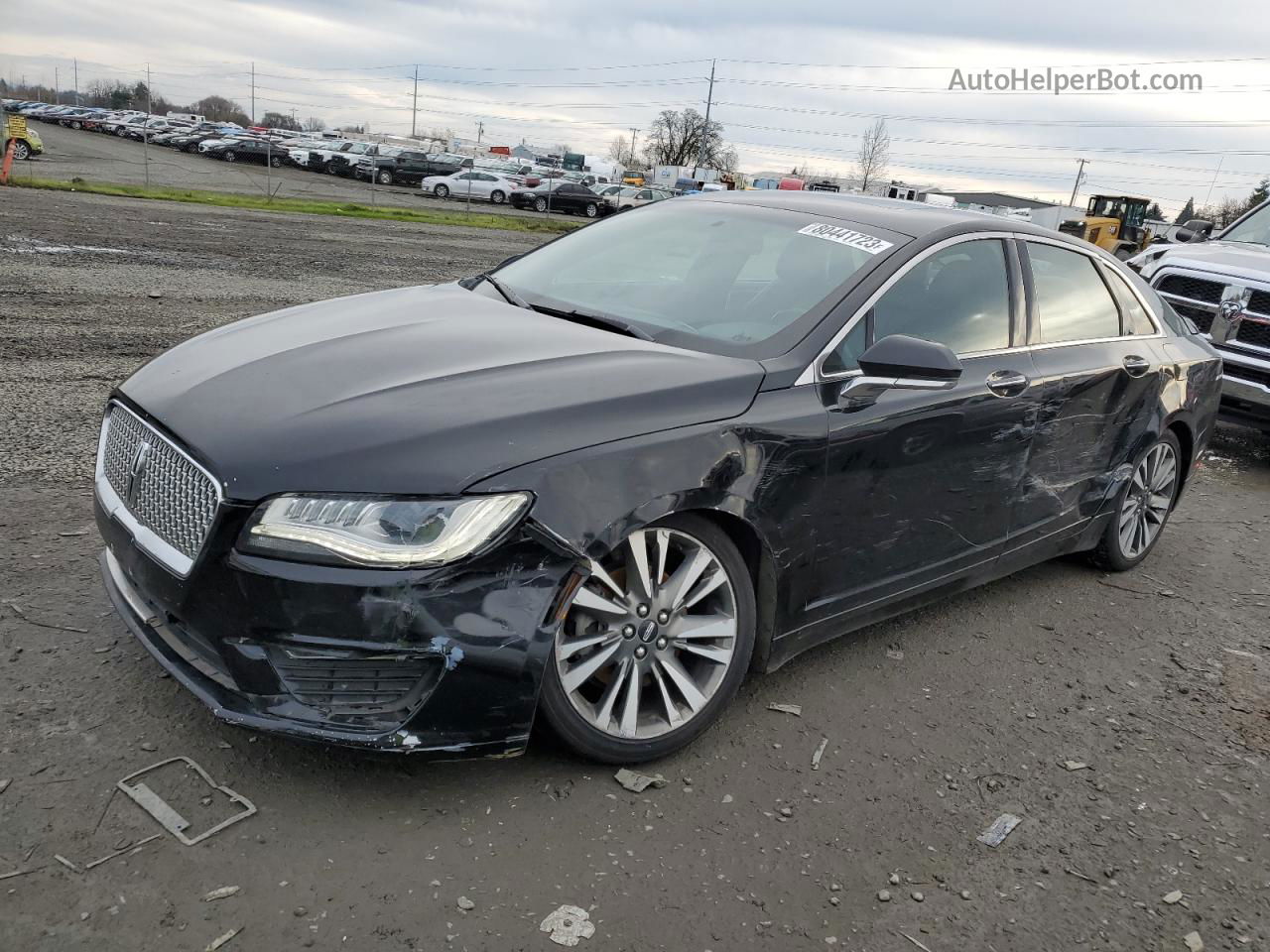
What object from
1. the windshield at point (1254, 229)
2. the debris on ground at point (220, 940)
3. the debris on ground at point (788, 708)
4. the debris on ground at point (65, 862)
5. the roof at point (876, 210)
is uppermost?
the windshield at point (1254, 229)

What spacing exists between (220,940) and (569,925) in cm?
78

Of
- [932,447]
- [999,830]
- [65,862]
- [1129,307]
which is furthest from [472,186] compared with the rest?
[65,862]

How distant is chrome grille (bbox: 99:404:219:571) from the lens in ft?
8.67

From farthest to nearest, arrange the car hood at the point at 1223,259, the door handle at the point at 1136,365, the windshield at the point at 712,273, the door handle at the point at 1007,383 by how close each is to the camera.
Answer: the car hood at the point at 1223,259, the door handle at the point at 1136,365, the door handle at the point at 1007,383, the windshield at the point at 712,273

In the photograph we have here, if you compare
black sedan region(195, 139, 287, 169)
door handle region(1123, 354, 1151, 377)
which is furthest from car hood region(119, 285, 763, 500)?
black sedan region(195, 139, 287, 169)

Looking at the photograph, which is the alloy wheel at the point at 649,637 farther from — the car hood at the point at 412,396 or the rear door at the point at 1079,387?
the rear door at the point at 1079,387

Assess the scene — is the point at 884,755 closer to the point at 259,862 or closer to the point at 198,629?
the point at 259,862

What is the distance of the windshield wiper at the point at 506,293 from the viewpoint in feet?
12.9

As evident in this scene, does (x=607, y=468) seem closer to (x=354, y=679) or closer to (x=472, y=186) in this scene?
(x=354, y=679)

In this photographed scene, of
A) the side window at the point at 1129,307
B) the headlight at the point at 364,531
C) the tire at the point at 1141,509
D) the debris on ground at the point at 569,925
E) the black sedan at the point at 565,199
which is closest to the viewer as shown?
the debris on ground at the point at 569,925

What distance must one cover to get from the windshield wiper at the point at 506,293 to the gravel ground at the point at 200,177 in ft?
82.2

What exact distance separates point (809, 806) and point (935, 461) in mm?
1348

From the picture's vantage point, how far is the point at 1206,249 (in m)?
8.77

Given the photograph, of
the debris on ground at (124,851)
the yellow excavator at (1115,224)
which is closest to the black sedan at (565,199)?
the yellow excavator at (1115,224)
